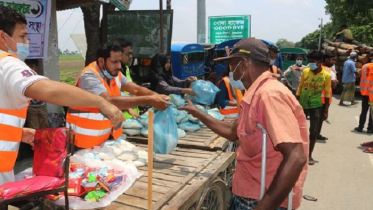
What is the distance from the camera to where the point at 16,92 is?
1.50 metres

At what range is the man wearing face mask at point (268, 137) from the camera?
4.75 ft

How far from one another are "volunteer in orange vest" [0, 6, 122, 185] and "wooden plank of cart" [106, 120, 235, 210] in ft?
2.28

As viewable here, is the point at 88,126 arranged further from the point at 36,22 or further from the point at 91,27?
the point at 91,27

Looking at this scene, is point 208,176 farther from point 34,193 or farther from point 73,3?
point 73,3

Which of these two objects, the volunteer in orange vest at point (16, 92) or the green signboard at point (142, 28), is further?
the green signboard at point (142, 28)

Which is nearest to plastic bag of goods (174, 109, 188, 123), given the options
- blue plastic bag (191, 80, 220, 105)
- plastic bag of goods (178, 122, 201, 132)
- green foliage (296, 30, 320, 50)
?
plastic bag of goods (178, 122, 201, 132)

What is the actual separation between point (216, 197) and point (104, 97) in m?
1.40

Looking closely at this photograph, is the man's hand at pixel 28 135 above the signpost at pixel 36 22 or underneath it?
underneath

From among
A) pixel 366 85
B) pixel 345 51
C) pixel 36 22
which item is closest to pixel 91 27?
pixel 36 22

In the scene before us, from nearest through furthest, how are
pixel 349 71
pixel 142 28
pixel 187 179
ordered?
pixel 187 179
pixel 142 28
pixel 349 71

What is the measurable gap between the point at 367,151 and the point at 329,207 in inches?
110

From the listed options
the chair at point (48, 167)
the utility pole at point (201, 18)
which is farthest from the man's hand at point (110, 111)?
the utility pole at point (201, 18)

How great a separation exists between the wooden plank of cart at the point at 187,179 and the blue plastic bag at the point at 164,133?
0.33 ft

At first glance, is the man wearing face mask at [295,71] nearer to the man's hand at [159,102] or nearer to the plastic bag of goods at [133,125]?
the plastic bag of goods at [133,125]
